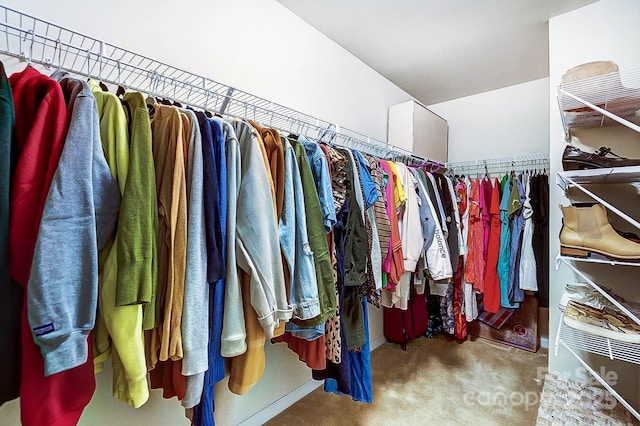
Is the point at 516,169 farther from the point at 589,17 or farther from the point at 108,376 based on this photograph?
the point at 108,376

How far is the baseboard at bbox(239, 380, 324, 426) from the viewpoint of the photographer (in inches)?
61.5

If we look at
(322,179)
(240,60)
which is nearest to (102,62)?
(240,60)

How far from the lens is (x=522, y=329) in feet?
8.05

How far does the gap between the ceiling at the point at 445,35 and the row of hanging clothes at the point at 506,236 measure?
785 mm

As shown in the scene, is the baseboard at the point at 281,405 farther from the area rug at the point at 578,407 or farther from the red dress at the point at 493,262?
the red dress at the point at 493,262

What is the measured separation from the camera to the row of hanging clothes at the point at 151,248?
552 millimetres

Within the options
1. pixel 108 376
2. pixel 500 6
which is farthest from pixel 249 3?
pixel 108 376

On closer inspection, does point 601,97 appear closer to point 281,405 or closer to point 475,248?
point 475,248

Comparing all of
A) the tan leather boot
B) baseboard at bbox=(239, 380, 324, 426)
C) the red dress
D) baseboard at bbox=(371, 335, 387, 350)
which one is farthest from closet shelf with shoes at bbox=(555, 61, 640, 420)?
baseboard at bbox=(371, 335, 387, 350)

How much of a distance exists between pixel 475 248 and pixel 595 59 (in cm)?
142

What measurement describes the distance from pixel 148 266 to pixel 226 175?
0.34 meters

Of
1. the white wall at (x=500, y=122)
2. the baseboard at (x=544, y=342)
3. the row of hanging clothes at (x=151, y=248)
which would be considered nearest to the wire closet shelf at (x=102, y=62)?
the row of hanging clothes at (x=151, y=248)

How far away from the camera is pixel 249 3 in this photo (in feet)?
5.02

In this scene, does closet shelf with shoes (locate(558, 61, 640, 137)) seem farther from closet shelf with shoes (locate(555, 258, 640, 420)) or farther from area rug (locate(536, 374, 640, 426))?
area rug (locate(536, 374, 640, 426))
